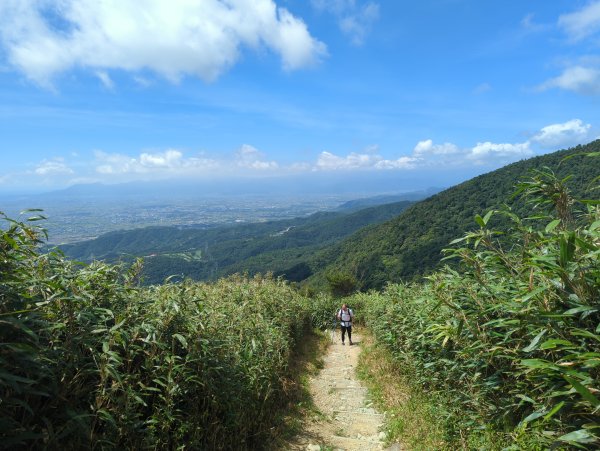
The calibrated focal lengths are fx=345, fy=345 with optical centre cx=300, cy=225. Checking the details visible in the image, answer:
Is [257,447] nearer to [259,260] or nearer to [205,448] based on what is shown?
[205,448]

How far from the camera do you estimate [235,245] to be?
121 metres

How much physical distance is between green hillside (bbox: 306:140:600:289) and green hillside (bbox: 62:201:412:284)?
13.1 metres

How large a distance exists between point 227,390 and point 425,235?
58765mm

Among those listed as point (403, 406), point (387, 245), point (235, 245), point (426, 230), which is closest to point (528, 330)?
point (403, 406)

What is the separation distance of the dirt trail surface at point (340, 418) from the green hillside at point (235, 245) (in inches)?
2344

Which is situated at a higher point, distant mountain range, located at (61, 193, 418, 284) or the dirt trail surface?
the dirt trail surface

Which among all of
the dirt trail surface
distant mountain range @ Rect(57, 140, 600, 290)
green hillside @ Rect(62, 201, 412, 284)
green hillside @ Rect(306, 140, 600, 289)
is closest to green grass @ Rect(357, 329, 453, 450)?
the dirt trail surface

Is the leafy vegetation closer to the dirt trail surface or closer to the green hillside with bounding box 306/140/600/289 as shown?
the dirt trail surface

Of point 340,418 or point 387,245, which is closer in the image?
point 340,418

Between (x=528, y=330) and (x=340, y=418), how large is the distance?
3.87m

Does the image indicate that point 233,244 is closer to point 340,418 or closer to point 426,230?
point 426,230

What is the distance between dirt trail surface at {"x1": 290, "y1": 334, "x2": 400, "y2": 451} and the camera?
15.1 feet

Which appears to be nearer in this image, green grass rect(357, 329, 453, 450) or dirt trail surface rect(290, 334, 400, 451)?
green grass rect(357, 329, 453, 450)

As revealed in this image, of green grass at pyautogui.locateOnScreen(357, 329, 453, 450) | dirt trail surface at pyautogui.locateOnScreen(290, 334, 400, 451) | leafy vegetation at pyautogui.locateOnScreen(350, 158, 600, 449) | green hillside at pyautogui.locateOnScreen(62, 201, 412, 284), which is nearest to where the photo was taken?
leafy vegetation at pyautogui.locateOnScreen(350, 158, 600, 449)
